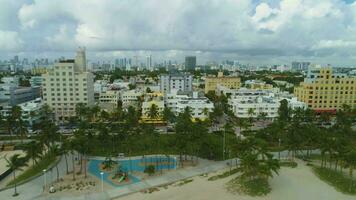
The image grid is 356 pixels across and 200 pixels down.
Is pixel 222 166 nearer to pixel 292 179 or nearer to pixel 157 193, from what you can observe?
pixel 292 179

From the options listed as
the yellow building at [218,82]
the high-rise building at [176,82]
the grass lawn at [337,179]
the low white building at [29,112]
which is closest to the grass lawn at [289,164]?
the grass lawn at [337,179]

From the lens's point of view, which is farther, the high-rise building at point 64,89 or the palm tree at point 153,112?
the high-rise building at point 64,89

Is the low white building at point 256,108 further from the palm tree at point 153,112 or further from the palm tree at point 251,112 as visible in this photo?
the palm tree at point 153,112

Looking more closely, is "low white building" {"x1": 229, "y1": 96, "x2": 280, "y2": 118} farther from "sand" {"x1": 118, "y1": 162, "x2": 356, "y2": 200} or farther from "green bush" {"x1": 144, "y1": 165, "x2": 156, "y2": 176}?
"green bush" {"x1": 144, "y1": 165, "x2": 156, "y2": 176}

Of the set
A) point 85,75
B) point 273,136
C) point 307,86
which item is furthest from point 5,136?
point 307,86

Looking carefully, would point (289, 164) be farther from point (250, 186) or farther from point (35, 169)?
point (35, 169)

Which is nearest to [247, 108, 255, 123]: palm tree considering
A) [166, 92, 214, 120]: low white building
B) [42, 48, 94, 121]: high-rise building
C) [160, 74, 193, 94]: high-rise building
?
[166, 92, 214, 120]: low white building
